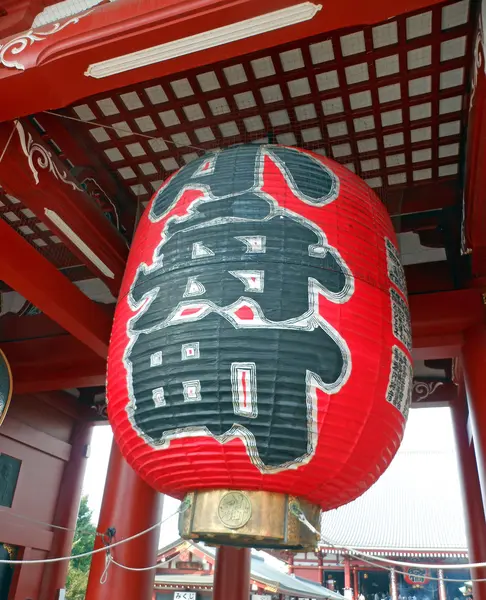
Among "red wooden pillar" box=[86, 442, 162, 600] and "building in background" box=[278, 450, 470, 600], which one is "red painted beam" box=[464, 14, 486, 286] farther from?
"building in background" box=[278, 450, 470, 600]

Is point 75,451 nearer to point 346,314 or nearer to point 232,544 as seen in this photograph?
point 232,544

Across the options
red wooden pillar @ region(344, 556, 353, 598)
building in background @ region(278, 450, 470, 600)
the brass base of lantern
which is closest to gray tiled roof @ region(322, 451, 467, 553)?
building in background @ region(278, 450, 470, 600)

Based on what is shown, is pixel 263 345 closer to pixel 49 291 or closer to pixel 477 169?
pixel 477 169

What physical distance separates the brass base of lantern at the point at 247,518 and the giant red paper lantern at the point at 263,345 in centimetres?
4

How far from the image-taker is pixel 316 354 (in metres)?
1.77

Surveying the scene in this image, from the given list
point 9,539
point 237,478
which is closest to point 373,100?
point 237,478

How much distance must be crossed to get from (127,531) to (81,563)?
2250 cm

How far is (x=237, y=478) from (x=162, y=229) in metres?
1.10

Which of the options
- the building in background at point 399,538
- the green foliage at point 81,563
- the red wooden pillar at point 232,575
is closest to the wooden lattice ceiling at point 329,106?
A: the red wooden pillar at point 232,575

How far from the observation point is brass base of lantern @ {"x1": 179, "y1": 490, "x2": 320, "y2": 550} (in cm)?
166

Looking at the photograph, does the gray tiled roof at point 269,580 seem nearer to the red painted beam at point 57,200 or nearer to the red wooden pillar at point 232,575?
the red wooden pillar at point 232,575

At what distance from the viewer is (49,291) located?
154 inches

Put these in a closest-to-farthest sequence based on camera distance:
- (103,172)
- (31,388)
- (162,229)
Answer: (162,229), (103,172), (31,388)

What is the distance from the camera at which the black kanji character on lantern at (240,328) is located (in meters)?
1.71
